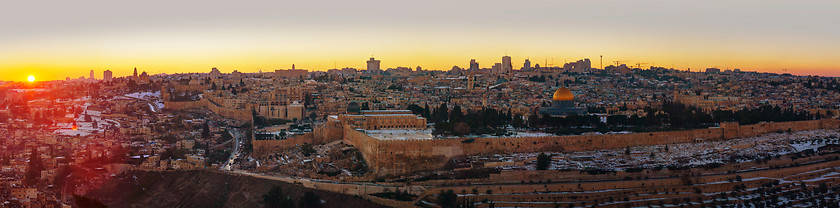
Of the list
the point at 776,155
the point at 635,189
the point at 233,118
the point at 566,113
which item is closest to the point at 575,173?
the point at 635,189

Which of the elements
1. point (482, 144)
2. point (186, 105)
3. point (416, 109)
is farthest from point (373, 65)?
point (482, 144)

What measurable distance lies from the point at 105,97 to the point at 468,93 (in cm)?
2223

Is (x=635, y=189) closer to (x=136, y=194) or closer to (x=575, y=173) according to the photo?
(x=575, y=173)

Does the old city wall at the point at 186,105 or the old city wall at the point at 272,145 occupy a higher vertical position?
the old city wall at the point at 186,105

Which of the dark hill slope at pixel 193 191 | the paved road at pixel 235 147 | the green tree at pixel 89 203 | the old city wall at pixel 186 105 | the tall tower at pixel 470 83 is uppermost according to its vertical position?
the tall tower at pixel 470 83

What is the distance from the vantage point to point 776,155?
3256 centimetres

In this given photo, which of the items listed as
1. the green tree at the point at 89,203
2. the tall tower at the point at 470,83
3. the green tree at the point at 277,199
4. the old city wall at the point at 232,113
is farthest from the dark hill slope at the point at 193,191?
the tall tower at the point at 470,83

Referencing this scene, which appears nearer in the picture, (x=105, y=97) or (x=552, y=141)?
(x=552, y=141)

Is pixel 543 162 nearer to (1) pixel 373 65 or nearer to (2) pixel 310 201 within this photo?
(2) pixel 310 201

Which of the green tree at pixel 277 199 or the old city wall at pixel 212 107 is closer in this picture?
the green tree at pixel 277 199

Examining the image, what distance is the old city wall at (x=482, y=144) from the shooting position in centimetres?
2988

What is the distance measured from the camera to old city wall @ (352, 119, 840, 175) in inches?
1176

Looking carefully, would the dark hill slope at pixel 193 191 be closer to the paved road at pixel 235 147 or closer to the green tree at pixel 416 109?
the paved road at pixel 235 147

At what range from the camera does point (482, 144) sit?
31453mm
